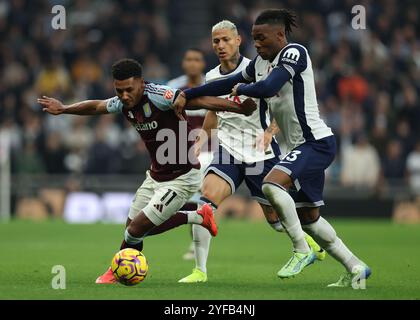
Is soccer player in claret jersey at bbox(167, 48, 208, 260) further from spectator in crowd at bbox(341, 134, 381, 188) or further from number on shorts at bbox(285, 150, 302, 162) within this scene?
spectator in crowd at bbox(341, 134, 381, 188)

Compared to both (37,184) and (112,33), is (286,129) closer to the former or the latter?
(37,184)

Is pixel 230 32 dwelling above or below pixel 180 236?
above

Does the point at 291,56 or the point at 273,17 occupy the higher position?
the point at 273,17

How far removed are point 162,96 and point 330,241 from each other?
77.7 inches

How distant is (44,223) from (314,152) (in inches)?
436

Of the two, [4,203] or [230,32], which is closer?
[230,32]

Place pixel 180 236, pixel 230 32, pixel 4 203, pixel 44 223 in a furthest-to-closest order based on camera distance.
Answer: pixel 4 203 < pixel 44 223 < pixel 180 236 < pixel 230 32

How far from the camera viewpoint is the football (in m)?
8.36

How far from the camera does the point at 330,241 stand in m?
8.52

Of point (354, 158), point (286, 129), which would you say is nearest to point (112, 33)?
point (354, 158)

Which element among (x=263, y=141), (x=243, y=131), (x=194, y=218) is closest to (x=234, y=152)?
(x=243, y=131)

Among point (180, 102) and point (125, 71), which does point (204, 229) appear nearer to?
point (180, 102)

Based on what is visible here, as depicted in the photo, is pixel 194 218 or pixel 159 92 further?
pixel 194 218

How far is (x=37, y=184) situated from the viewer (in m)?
20.2
